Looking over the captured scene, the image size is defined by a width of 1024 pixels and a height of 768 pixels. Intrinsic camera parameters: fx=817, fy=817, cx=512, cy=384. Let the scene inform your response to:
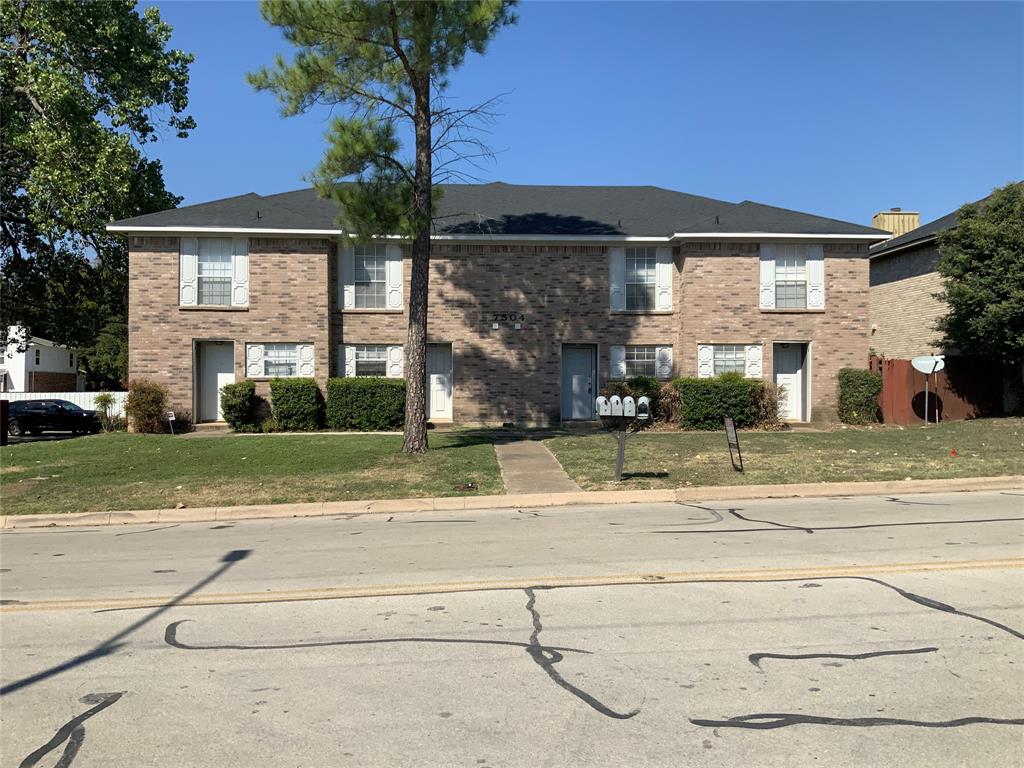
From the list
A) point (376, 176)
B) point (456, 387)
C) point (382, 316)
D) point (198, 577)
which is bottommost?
point (198, 577)

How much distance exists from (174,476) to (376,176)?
713 centimetres

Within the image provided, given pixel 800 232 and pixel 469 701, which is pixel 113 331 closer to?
pixel 800 232

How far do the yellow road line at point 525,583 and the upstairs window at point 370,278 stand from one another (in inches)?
697

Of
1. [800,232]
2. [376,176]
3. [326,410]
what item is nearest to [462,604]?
[376,176]

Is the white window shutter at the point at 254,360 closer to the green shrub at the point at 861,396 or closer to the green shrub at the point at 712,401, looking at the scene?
the green shrub at the point at 712,401

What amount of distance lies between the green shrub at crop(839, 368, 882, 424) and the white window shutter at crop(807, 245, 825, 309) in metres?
2.19

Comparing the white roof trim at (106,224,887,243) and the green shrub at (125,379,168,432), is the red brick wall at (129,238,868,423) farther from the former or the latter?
the green shrub at (125,379,168,432)

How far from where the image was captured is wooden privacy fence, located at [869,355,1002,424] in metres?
23.3

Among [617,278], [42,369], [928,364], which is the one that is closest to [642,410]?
[617,278]

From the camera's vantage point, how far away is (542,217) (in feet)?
82.5

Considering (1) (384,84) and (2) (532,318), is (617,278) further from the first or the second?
(1) (384,84)

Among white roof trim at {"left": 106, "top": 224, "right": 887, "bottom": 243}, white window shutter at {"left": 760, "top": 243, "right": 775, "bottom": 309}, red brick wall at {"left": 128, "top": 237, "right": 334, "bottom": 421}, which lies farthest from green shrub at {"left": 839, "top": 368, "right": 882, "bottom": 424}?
red brick wall at {"left": 128, "top": 237, "right": 334, "bottom": 421}

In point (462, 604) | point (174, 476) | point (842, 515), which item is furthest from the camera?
point (174, 476)

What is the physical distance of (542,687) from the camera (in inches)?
179
